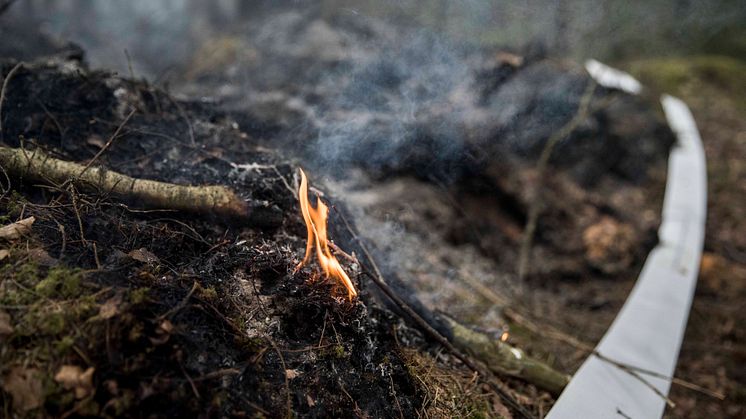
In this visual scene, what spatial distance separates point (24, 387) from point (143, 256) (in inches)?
29.2

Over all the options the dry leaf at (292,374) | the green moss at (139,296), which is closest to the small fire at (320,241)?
the dry leaf at (292,374)

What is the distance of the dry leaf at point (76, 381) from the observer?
5.63ft

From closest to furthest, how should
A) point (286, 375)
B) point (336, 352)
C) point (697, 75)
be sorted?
point (286, 375) < point (336, 352) < point (697, 75)

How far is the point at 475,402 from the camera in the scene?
2709mm

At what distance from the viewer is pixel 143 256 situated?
2.29 metres

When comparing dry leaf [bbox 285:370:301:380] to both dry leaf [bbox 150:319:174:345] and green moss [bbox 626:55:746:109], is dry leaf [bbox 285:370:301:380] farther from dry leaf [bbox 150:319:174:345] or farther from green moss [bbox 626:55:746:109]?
green moss [bbox 626:55:746:109]

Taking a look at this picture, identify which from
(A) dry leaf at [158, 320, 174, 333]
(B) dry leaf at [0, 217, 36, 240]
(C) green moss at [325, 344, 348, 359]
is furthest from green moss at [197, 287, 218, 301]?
(B) dry leaf at [0, 217, 36, 240]

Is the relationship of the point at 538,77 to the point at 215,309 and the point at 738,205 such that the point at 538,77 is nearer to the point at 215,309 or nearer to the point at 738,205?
the point at 738,205

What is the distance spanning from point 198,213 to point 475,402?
2.01m

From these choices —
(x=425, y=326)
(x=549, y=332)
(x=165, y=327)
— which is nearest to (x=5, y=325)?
(x=165, y=327)

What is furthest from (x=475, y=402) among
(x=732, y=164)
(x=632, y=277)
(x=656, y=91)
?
(x=656, y=91)

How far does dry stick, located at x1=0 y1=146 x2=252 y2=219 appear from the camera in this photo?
2557 mm

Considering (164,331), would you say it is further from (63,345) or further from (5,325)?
(5,325)

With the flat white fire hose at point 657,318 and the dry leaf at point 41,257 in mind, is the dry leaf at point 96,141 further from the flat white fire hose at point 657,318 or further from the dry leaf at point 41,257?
the flat white fire hose at point 657,318
